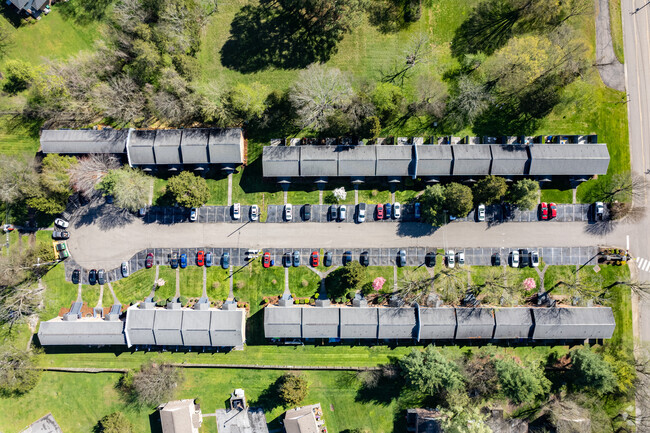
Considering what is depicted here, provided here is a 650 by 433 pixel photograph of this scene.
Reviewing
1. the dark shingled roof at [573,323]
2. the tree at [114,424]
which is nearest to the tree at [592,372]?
the dark shingled roof at [573,323]

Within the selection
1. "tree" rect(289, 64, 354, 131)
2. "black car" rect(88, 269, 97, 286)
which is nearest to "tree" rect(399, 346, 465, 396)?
"tree" rect(289, 64, 354, 131)

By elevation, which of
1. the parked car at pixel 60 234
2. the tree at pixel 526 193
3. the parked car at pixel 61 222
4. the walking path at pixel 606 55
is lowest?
the parked car at pixel 60 234

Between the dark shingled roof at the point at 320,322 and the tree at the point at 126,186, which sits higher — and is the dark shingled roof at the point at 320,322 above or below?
below

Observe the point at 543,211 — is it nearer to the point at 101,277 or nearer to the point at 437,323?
the point at 437,323

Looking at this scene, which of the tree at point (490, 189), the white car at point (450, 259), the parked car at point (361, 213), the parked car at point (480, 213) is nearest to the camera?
the tree at point (490, 189)

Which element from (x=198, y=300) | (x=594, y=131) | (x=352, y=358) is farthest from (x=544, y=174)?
(x=198, y=300)

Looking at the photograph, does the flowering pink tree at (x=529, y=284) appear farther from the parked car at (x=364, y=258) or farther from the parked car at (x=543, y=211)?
the parked car at (x=364, y=258)
